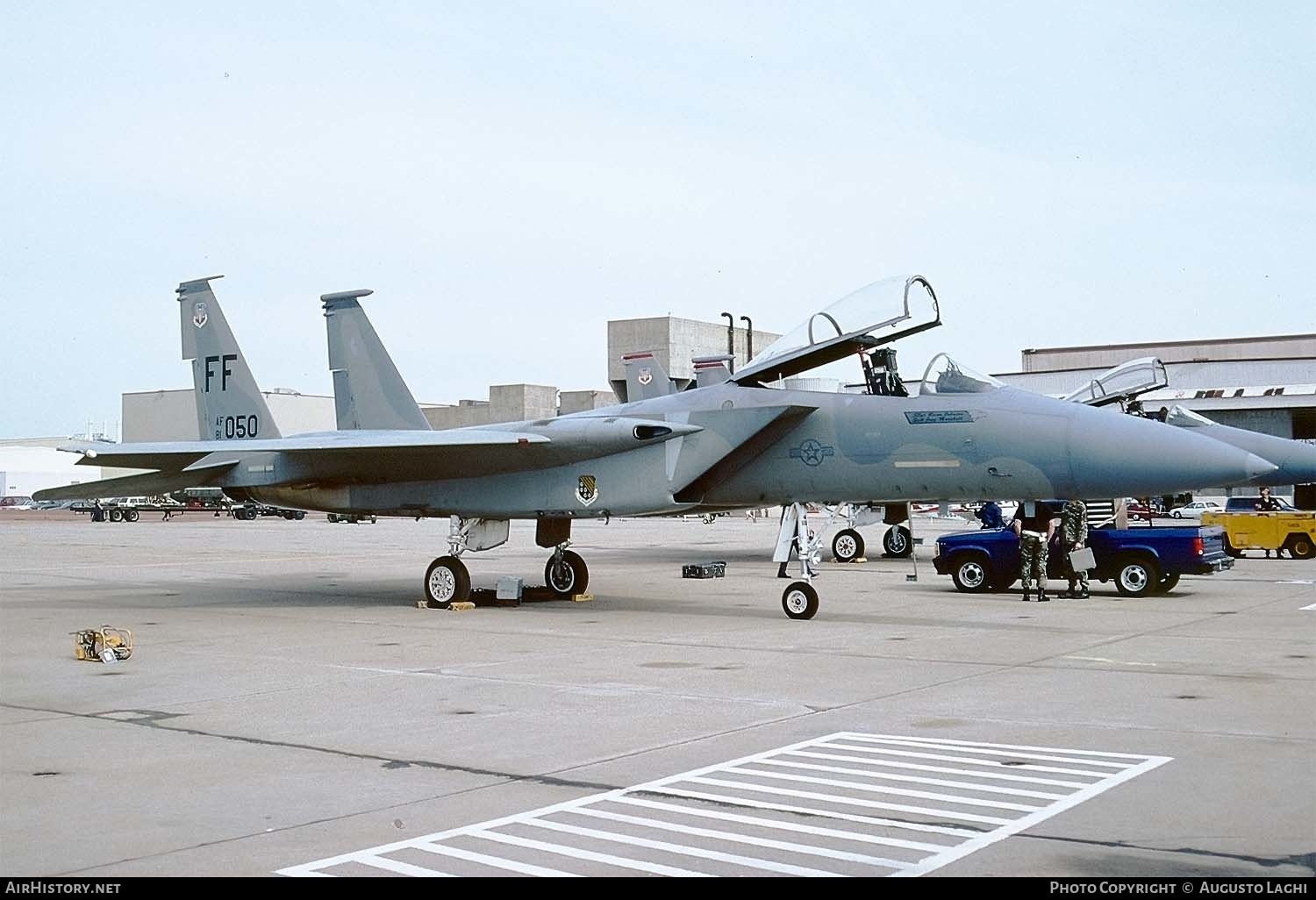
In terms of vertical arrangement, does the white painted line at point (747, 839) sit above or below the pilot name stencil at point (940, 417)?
below

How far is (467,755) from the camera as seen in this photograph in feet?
21.4

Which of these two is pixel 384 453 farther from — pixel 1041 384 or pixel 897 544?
pixel 1041 384

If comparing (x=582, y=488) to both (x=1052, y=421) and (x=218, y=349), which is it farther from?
(x=218, y=349)

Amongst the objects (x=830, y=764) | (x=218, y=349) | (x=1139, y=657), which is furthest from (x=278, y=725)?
(x=218, y=349)

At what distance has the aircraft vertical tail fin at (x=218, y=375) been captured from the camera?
698 inches

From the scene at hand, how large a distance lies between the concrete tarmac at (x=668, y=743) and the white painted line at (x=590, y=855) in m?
0.01

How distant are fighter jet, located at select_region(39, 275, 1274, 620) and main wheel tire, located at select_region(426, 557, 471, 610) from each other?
24mm

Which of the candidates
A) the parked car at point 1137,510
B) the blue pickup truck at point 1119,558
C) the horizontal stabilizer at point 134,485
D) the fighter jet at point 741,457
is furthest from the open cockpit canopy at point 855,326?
the parked car at point 1137,510

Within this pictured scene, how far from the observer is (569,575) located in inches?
654

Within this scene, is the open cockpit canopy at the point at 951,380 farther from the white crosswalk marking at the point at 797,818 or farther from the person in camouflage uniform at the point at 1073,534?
the white crosswalk marking at the point at 797,818

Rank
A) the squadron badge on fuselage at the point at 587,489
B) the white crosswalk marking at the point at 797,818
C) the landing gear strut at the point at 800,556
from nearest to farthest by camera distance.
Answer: the white crosswalk marking at the point at 797,818 → the landing gear strut at the point at 800,556 → the squadron badge on fuselage at the point at 587,489

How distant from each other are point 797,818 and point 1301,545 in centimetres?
2348

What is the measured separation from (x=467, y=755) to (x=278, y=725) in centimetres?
157

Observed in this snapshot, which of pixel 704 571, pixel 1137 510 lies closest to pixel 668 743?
pixel 704 571
